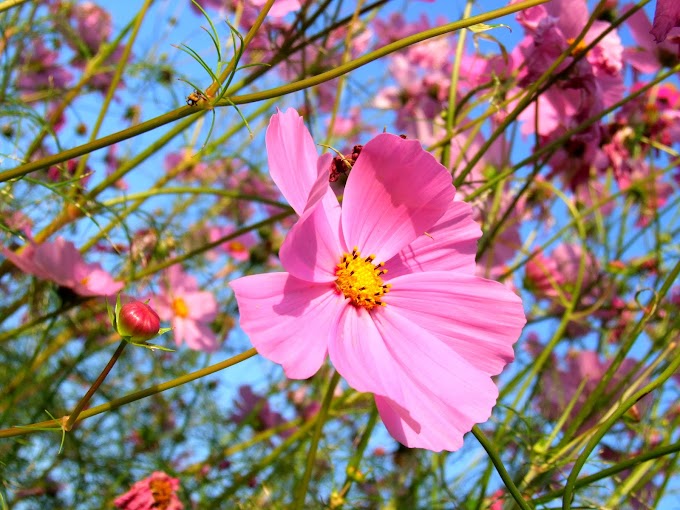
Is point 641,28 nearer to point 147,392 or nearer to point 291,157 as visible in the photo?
point 291,157

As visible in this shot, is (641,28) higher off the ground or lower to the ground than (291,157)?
higher

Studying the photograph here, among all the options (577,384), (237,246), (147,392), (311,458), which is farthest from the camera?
(237,246)

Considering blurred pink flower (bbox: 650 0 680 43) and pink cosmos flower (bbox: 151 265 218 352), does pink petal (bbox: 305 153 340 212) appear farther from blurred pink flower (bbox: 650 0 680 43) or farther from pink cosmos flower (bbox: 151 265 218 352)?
pink cosmos flower (bbox: 151 265 218 352)

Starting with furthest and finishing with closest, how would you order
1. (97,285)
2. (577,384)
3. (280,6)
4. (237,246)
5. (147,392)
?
(237,246)
(577,384)
(97,285)
(280,6)
(147,392)

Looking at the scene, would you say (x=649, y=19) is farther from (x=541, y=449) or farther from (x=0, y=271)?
(x=0, y=271)

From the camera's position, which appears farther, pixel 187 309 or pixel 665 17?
pixel 187 309

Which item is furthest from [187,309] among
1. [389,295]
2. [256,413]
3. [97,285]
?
[389,295]

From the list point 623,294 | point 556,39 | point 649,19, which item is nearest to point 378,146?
point 556,39
